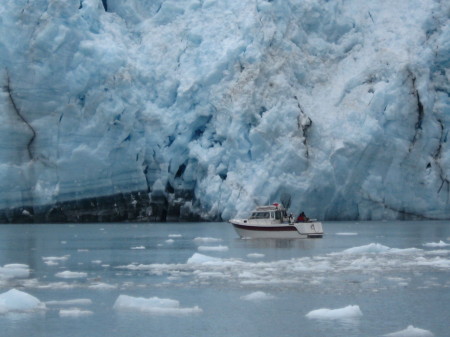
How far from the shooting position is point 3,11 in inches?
973

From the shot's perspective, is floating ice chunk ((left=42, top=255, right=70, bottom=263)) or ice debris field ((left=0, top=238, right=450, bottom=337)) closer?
ice debris field ((left=0, top=238, right=450, bottom=337))

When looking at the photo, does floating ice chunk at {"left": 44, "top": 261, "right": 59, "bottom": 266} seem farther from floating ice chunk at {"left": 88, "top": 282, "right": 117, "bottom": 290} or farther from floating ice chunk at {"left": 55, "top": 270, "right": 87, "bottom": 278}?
floating ice chunk at {"left": 88, "top": 282, "right": 117, "bottom": 290}

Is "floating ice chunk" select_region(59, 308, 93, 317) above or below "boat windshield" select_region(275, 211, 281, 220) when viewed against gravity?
below

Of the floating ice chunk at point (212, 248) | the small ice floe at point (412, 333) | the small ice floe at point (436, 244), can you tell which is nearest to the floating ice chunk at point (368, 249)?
the small ice floe at point (436, 244)

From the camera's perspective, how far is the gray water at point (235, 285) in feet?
28.7

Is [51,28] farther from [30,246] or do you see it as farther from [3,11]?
[30,246]

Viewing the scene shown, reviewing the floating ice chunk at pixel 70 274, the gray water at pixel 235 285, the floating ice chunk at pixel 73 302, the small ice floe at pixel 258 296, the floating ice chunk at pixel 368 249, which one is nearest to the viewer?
the gray water at pixel 235 285

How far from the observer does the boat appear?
20875 millimetres

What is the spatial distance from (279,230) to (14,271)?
28.7 feet

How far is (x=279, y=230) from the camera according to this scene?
20.9 meters

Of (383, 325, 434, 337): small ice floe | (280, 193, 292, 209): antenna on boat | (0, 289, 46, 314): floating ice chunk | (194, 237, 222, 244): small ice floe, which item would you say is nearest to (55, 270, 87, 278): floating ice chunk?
(0, 289, 46, 314): floating ice chunk

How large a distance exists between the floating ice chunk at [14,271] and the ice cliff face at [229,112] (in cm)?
1083

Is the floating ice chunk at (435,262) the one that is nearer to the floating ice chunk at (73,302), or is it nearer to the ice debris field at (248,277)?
the ice debris field at (248,277)

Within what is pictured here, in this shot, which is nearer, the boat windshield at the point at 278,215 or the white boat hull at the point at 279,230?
the white boat hull at the point at 279,230
